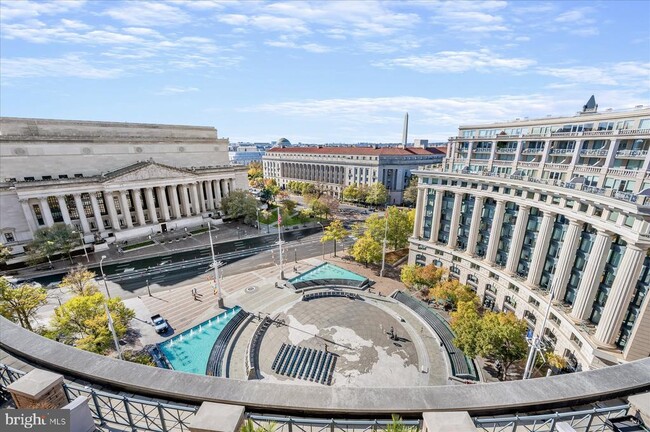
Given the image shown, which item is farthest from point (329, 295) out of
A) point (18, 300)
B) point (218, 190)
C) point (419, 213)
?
point (218, 190)

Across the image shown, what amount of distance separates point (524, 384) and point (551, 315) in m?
39.1

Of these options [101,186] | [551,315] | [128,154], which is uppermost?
[128,154]

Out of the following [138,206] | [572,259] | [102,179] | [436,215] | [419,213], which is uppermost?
[102,179]

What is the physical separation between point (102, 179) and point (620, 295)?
10502 cm

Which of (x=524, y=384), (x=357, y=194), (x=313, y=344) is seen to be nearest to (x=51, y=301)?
(x=313, y=344)

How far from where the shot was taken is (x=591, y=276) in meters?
34.6

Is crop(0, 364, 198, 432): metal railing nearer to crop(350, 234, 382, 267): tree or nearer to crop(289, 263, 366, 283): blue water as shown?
crop(289, 263, 366, 283): blue water

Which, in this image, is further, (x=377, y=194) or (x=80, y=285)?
(x=377, y=194)

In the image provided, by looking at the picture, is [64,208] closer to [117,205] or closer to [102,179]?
[102,179]

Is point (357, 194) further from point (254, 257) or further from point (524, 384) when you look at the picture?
point (524, 384)

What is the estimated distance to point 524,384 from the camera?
11.3m

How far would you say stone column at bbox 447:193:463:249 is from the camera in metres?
55.5

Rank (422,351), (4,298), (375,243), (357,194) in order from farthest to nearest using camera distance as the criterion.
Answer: (357,194)
(375,243)
(422,351)
(4,298)

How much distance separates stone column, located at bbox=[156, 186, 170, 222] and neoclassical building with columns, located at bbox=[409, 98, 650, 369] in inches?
2959
